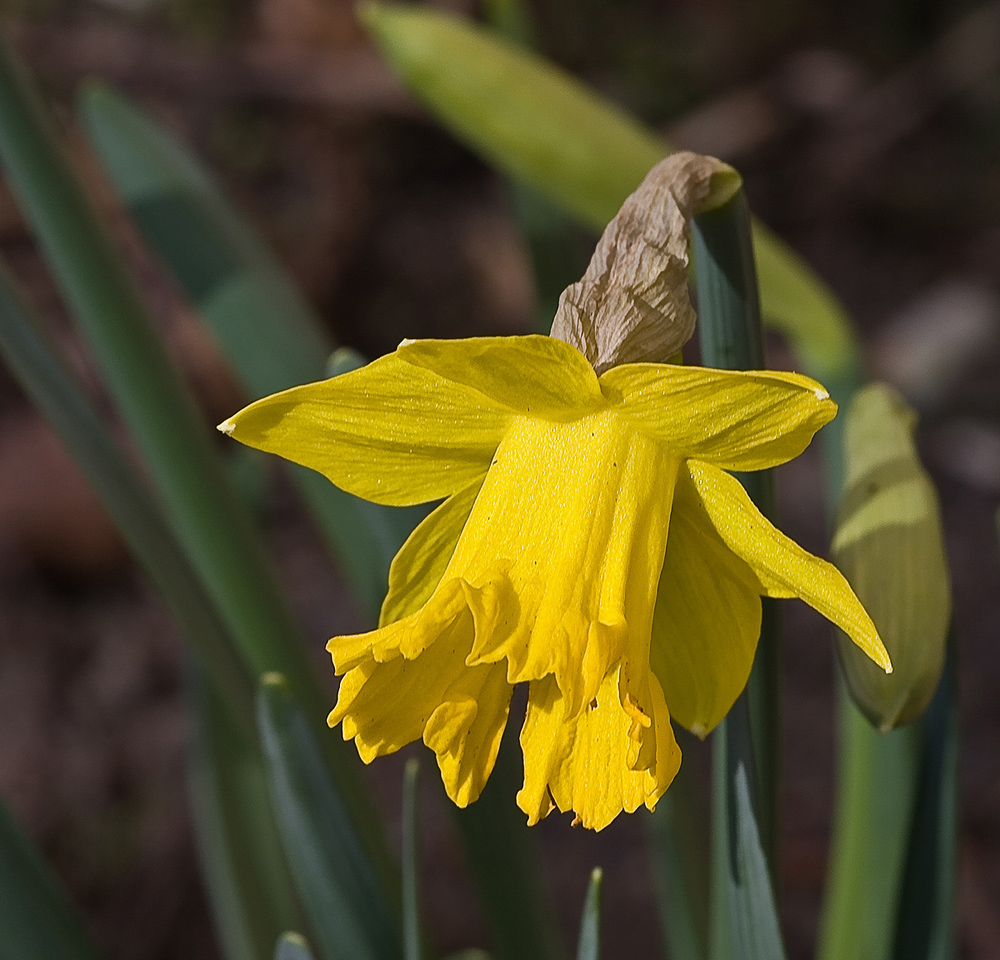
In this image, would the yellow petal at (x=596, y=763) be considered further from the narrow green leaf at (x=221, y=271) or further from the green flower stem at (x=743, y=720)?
the narrow green leaf at (x=221, y=271)

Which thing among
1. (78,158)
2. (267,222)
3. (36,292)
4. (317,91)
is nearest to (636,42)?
(317,91)

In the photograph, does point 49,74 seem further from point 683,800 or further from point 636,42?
point 683,800

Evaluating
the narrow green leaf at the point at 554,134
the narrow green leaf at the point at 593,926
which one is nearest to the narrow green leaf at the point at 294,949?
the narrow green leaf at the point at 593,926

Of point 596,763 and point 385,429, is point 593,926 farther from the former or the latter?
point 385,429

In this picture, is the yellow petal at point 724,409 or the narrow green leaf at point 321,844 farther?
the narrow green leaf at point 321,844

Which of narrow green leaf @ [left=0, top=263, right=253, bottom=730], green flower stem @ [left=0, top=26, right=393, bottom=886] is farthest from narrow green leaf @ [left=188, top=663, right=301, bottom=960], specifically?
narrow green leaf @ [left=0, top=263, right=253, bottom=730]
